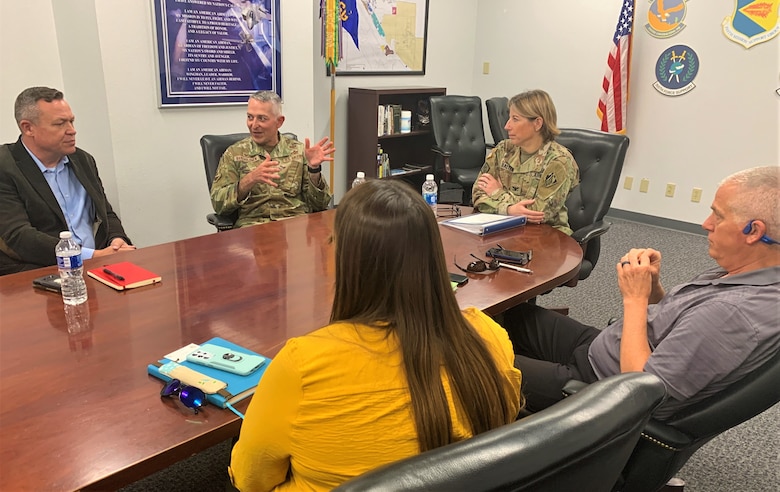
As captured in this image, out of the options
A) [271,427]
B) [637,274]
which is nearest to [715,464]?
[637,274]

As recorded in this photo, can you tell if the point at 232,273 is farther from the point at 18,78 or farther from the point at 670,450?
the point at 18,78

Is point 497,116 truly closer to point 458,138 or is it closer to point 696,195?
point 458,138

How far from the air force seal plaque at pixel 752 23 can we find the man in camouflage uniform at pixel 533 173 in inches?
106

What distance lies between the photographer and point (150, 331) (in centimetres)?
137

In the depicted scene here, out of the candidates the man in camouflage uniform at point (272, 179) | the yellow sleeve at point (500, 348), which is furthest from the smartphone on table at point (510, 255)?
A: the man in camouflage uniform at point (272, 179)

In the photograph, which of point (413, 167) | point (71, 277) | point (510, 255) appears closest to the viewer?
point (71, 277)

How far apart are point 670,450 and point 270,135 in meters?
2.16

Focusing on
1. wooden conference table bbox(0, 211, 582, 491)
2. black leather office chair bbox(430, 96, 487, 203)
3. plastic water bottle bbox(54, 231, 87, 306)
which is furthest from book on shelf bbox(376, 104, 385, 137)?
plastic water bottle bbox(54, 231, 87, 306)

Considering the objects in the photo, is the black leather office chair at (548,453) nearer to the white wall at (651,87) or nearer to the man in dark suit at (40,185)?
the man in dark suit at (40,185)

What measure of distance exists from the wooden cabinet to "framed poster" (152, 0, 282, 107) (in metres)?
1.16

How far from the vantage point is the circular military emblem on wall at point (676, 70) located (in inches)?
180

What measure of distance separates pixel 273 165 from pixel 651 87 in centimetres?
376

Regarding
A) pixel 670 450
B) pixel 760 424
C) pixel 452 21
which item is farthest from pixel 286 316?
pixel 452 21

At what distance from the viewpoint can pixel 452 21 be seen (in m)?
5.63
